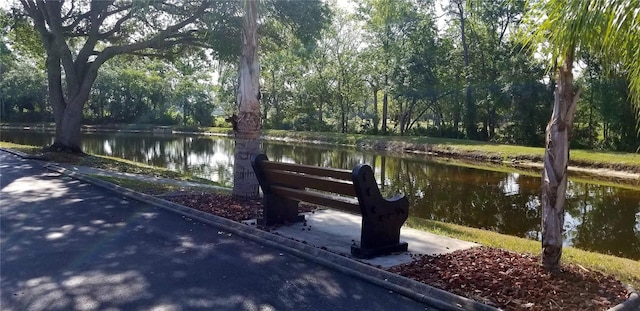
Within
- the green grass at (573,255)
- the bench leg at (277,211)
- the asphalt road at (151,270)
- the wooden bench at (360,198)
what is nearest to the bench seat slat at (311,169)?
the wooden bench at (360,198)

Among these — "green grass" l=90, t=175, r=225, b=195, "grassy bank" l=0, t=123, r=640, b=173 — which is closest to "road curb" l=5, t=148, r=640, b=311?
"green grass" l=90, t=175, r=225, b=195

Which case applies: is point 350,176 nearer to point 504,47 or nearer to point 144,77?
point 504,47

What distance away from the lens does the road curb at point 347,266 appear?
4.44 m

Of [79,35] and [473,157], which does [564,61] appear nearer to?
[79,35]

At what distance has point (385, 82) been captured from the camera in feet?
143

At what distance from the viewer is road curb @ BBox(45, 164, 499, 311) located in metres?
4.44

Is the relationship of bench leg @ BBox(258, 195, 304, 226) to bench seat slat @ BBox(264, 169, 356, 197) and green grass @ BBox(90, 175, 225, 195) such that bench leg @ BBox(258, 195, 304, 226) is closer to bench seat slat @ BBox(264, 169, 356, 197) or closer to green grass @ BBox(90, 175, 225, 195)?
bench seat slat @ BBox(264, 169, 356, 197)

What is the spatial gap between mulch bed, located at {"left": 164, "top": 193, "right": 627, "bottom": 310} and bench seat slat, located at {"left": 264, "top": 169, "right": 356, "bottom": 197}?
1.08m

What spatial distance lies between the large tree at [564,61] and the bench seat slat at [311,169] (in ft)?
6.94

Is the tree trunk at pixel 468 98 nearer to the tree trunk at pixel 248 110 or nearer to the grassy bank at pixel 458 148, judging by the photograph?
the grassy bank at pixel 458 148

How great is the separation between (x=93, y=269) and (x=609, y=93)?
31080mm

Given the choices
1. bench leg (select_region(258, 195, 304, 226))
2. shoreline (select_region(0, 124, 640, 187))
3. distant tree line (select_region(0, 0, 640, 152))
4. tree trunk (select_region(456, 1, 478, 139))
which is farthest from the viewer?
tree trunk (select_region(456, 1, 478, 139))

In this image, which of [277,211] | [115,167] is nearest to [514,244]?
[277,211]

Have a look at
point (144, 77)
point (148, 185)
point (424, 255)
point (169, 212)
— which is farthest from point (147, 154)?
point (144, 77)
